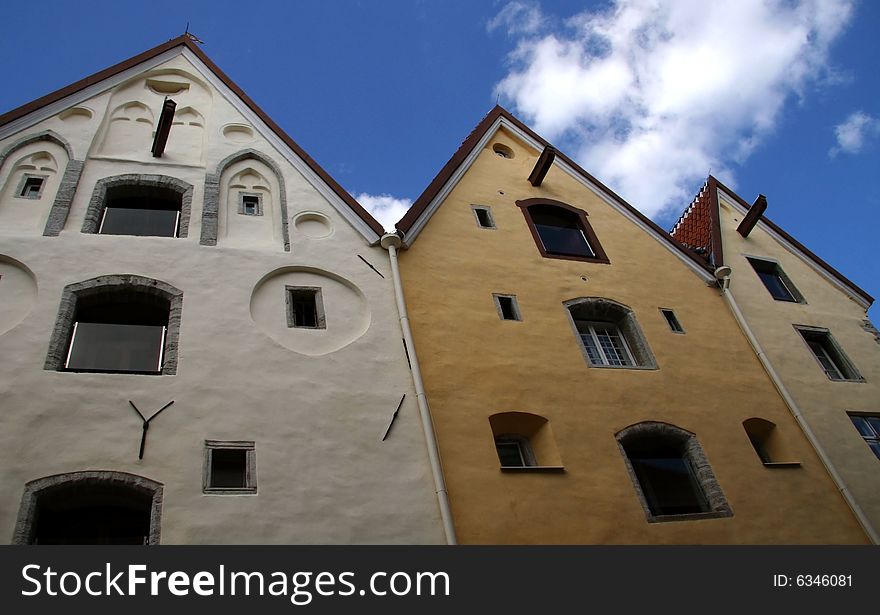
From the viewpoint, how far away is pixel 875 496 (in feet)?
44.5

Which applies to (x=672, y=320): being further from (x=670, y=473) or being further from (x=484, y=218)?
(x=484, y=218)

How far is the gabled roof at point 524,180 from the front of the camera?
16.4 m

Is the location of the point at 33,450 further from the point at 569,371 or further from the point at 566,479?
the point at 569,371

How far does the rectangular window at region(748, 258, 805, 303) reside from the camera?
18.9m

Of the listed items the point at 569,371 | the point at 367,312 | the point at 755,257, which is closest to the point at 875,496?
the point at 569,371

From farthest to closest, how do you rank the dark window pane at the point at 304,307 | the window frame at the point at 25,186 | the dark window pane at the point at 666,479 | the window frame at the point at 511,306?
the window frame at the point at 511,306 → the window frame at the point at 25,186 → the dark window pane at the point at 304,307 → the dark window pane at the point at 666,479

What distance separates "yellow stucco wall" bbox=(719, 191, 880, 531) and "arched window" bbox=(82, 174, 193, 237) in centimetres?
1395

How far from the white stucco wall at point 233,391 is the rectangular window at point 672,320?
686 cm

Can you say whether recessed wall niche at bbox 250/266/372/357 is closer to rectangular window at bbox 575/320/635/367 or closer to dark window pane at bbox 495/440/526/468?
dark window pane at bbox 495/440/526/468

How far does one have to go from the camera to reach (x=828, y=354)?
1761 cm

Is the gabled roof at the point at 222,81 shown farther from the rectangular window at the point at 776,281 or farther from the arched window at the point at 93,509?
the rectangular window at the point at 776,281

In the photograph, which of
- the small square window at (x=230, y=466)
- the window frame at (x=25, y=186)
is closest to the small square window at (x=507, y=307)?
the small square window at (x=230, y=466)

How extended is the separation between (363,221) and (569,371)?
573cm

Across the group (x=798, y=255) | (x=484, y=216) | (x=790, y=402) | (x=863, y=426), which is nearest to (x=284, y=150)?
(x=484, y=216)
